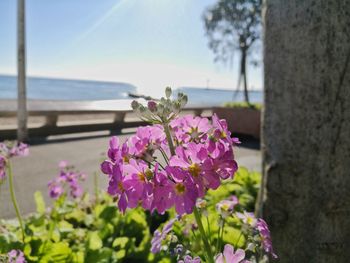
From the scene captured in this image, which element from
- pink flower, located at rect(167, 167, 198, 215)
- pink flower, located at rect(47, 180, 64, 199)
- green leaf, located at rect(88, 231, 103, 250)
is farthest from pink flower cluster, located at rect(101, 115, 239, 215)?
pink flower, located at rect(47, 180, 64, 199)

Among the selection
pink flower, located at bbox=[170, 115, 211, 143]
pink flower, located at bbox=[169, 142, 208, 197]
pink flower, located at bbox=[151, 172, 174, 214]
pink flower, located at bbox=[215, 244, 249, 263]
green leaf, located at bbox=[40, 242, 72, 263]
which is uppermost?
pink flower, located at bbox=[170, 115, 211, 143]

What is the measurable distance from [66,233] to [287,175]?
5.87 ft

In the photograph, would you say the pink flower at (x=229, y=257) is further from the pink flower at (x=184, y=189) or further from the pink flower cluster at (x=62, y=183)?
the pink flower cluster at (x=62, y=183)

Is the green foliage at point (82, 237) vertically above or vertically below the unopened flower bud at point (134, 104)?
below

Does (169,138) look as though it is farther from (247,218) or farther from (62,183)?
(62,183)

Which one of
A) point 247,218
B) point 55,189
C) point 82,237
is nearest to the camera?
point 247,218

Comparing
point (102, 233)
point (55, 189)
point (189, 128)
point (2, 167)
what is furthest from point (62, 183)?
point (189, 128)

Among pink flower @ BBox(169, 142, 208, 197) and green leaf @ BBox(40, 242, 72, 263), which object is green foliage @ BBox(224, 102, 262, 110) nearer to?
green leaf @ BBox(40, 242, 72, 263)

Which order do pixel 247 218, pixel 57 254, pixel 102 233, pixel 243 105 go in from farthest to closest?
pixel 243 105 < pixel 102 233 < pixel 57 254 < pixel 247 218

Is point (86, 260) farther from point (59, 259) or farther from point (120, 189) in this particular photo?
point (120, 189)

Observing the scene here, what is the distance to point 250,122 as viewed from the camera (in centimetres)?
1271

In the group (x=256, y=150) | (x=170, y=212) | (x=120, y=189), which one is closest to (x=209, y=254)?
(x=120, y=189)

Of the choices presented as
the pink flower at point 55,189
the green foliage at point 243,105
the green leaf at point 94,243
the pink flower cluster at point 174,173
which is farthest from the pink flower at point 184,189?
the green foliage at point 243,105

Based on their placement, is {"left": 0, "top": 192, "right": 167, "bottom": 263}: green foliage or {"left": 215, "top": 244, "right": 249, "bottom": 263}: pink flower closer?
{"left": 215, "top": 244, "right": 249, "bottom": 263}: pink flower
